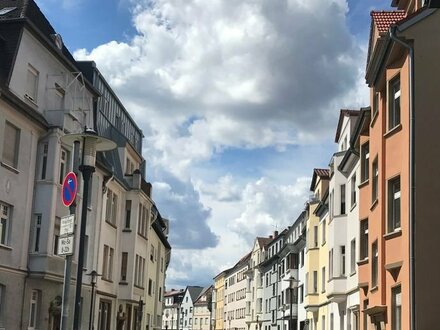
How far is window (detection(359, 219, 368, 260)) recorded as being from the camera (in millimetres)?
27027

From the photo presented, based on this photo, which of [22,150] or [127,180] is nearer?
[22,150]

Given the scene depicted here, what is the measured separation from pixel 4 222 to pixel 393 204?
13400 millimetres

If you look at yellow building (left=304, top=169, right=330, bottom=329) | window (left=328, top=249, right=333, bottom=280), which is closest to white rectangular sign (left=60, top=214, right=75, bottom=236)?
window (left=328, top=249, right=333, bottom=280)

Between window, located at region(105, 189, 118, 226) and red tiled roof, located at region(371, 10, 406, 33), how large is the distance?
17654 millimetres

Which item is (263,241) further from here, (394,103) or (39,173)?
(394,103)

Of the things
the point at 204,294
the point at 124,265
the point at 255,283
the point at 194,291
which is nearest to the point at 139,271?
the point at 124,265

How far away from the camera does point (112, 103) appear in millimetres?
42719

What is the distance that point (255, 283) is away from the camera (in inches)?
3868

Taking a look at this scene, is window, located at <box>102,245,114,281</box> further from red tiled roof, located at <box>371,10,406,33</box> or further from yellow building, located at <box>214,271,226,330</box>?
yellow building, located at <box>214,271,226,330</box>

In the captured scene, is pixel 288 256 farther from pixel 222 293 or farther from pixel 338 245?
pixel 222 293

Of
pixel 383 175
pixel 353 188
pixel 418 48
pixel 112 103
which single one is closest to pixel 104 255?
pixel 112 103

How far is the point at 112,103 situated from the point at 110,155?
4.98 m

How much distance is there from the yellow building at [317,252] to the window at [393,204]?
20154mm

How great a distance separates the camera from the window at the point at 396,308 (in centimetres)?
2041
